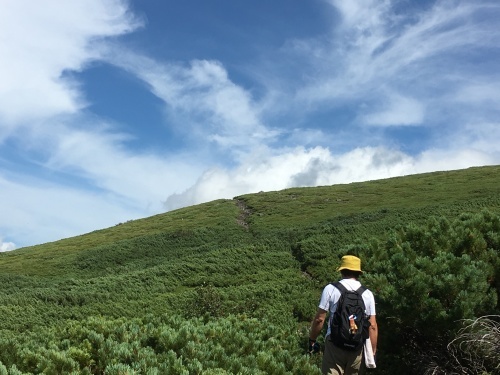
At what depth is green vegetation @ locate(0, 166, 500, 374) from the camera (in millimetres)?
7426

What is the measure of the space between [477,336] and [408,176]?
80.7m

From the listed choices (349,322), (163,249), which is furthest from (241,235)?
(349,322)

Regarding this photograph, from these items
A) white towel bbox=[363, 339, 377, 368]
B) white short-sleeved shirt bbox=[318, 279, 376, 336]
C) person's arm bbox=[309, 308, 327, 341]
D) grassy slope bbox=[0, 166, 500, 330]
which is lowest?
white towel bbox=[363, 339, 377, 368]

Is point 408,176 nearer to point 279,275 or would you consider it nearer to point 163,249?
point 163,249

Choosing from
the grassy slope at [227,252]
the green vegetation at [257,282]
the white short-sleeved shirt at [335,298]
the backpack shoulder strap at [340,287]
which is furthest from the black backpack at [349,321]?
the grassy slope at [227,252]

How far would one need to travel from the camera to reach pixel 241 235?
2172 inches

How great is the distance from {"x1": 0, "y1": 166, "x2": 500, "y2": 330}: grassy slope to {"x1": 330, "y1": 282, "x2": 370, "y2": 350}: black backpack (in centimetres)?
1756

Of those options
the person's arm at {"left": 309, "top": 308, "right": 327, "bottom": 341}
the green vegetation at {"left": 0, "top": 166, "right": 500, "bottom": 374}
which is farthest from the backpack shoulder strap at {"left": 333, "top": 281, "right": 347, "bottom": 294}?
the green vegetation at {"left": 0, "top": 166, "right": 500, "bottom": 374}

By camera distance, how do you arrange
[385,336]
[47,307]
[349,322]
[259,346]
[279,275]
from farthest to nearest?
[279,275] → [47,307] → [385,336] → [259,346] → [349,322]

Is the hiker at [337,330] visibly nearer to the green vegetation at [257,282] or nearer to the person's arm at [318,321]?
the person's arm at [318,321]

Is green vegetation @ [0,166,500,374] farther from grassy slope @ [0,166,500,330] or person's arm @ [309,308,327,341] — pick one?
person's arm @ [309,308,327,341]

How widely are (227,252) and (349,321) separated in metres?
36.1

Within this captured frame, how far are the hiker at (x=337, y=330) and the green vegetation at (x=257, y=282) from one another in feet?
1.19

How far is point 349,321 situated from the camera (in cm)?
730
